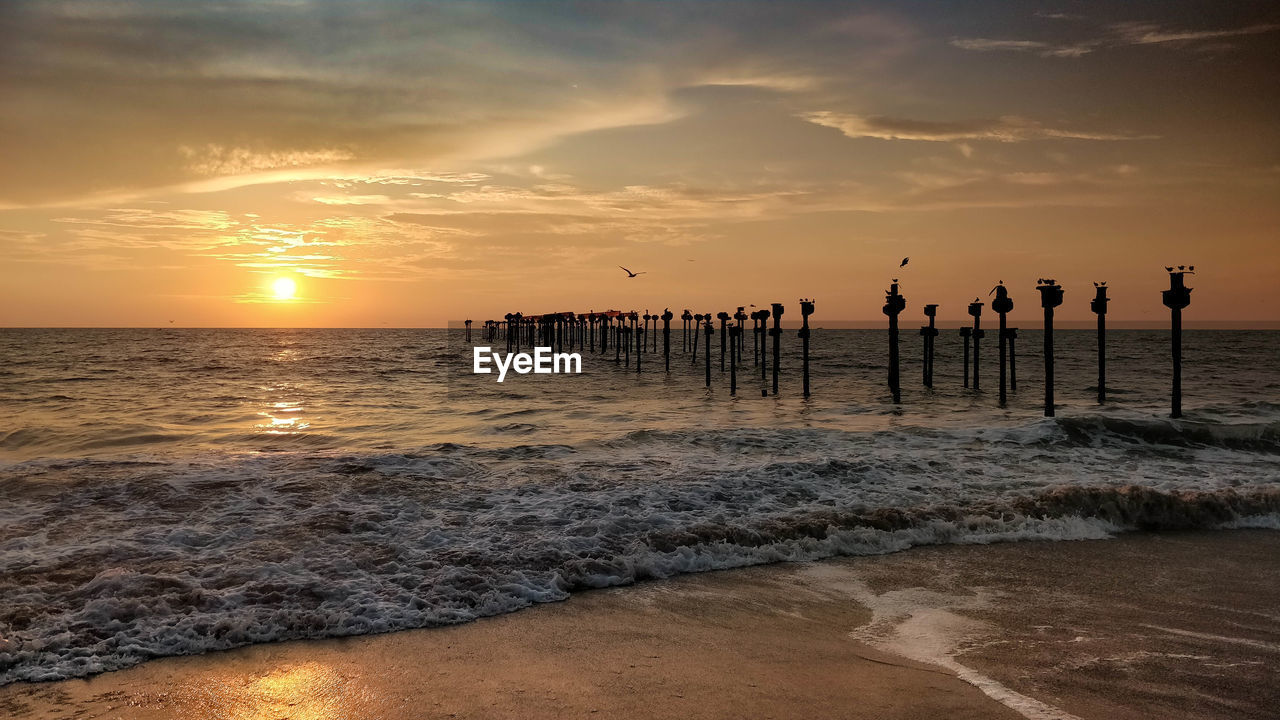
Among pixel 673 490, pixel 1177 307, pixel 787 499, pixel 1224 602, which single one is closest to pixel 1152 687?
pixel 1224 602

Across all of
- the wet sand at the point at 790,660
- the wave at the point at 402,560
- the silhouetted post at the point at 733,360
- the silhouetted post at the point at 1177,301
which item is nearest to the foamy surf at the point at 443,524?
the wave at the point at 402,560

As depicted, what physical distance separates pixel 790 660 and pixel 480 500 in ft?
20.6

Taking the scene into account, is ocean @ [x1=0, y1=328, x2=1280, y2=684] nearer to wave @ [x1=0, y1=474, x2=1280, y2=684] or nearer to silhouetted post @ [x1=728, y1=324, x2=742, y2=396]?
wave @ [x1=0, y1=474, x2=1280, y2=684]

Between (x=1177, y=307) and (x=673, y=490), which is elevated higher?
(x=1177, y=307)

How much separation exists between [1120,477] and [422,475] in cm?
1167

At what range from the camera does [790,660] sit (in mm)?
5445

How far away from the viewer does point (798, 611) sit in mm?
6609

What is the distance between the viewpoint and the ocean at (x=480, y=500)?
659cm

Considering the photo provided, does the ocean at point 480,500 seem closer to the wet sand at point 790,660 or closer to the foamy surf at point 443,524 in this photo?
the foamy surf at point 443,524

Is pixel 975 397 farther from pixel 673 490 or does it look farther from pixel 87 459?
pixel 87 459

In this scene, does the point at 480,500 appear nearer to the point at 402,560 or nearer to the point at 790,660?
the point at 402,560

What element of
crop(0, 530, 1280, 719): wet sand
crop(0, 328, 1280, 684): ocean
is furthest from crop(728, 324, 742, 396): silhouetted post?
crop(0, 530, 1280, 719): wet sand

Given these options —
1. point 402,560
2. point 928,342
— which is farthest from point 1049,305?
point 402,560

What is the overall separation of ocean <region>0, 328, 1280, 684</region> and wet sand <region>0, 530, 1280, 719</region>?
1.83ft
